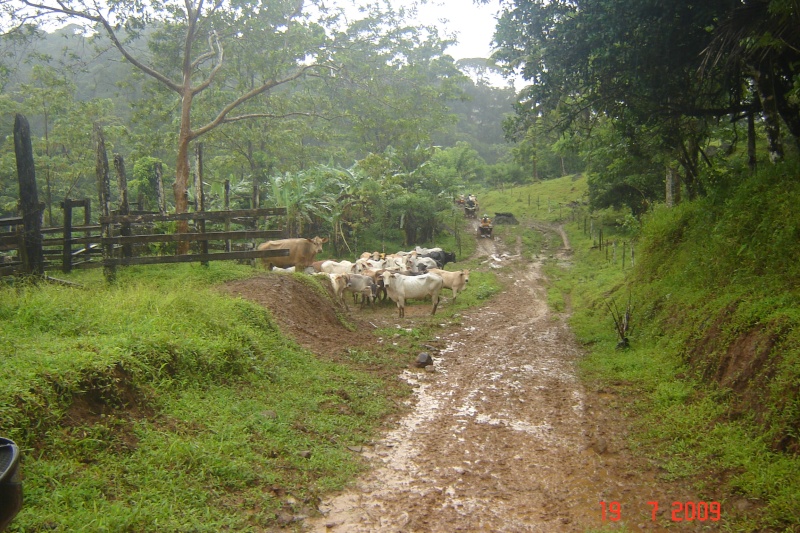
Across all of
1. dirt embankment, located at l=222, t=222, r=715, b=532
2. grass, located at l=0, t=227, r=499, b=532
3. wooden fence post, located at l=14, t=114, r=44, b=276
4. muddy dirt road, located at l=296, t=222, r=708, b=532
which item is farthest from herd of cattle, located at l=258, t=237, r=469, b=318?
grass, located at l=0, t=227, r=499, b=532

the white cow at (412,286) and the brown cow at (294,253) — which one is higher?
the brown cow at (294,253)

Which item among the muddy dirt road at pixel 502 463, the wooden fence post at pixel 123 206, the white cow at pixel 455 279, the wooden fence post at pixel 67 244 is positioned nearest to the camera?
the muddy dirt road at pixel 502 463

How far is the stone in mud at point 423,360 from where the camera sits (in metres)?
9.28

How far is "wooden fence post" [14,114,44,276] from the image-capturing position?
9.25 metres

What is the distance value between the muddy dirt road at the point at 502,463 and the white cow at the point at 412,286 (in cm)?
565

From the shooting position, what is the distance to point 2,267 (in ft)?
30.4

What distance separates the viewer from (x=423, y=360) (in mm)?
9312

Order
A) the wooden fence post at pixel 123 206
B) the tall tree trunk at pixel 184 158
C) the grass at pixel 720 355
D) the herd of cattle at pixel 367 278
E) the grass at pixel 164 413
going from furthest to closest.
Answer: the herd of cattle at pixel 367 278 < the tall tree trunk at pixel 184 158 < the wooden fence post at pixel 123 206 < the grass at pixel 720 355 < the grass at pixel 164 413

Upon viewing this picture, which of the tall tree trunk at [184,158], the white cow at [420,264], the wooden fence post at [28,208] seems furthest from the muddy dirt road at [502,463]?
the white cow at [420,264]

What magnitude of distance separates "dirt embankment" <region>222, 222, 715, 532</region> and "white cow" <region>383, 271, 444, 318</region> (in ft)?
17.0

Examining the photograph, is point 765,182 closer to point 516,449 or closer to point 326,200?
point 516,449

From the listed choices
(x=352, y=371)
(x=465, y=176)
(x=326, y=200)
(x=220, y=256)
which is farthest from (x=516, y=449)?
(x=465, y=176)

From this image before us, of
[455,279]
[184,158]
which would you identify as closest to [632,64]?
[455,279]

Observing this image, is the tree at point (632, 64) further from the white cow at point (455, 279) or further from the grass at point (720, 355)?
the white cow at point (455, 279)
